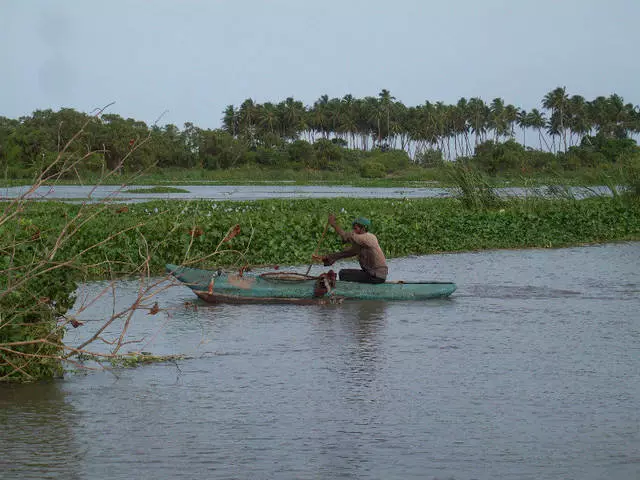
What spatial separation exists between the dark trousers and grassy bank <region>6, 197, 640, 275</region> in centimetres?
228

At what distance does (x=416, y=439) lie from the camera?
274 inches

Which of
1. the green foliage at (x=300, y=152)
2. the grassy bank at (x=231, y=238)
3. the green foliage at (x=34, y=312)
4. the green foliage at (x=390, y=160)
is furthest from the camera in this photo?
the green foliage at (x=390, y=160)

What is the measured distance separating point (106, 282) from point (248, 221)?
3.61 meters

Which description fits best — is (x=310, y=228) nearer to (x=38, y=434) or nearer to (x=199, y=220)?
(x=199, y=220)

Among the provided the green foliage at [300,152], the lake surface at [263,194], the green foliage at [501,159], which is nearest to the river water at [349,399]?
the lake surface at [263,194]

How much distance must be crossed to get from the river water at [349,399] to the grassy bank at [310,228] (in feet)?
9.80

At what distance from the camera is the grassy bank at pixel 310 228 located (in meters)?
16.3

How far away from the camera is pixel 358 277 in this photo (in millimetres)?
13141

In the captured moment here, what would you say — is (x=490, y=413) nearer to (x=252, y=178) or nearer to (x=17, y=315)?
(x=17, y=315)

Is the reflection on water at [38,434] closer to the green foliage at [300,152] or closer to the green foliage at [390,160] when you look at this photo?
the green foliage at [300,152]

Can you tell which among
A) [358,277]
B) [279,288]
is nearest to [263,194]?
[358,277]

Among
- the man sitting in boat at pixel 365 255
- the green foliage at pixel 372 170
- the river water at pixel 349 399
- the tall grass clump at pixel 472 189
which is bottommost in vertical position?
the river water at pixel 349 399

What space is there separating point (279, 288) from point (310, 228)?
6.25 m

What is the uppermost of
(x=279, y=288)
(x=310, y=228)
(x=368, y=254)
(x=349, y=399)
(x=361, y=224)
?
(x=361, y=224)
